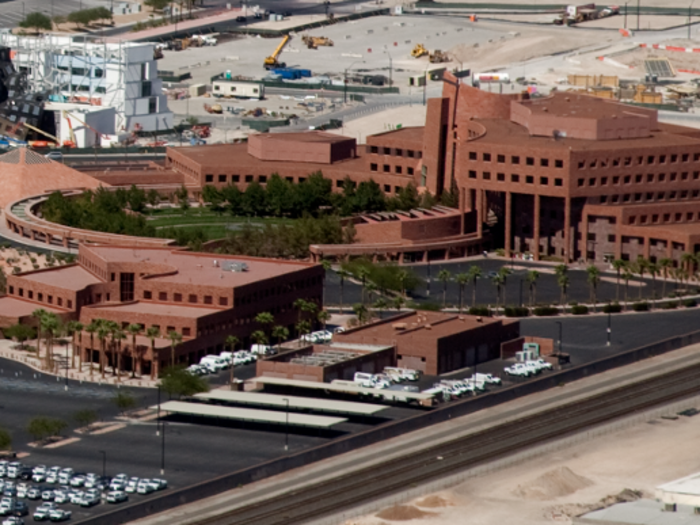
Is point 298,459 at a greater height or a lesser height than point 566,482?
greater

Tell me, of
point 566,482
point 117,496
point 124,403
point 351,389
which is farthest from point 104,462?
point 566,482

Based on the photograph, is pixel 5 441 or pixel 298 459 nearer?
pixel 298 459

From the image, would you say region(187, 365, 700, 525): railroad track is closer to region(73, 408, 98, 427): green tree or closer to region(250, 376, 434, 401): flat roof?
region(250, 376, 434, 401): flat roof

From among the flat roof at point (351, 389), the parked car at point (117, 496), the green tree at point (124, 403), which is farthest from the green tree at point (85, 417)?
the parked car at point (117, 496)

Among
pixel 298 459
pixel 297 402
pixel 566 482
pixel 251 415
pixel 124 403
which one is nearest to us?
pixel 566 482

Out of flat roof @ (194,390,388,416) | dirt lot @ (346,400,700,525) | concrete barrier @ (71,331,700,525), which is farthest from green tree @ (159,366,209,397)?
dirt lot @ (346,400,700,525)

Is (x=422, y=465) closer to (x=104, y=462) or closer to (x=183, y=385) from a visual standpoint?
(x=104, y=462)
